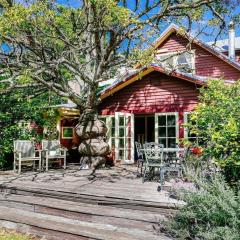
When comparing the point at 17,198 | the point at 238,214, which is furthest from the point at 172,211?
the point at 17,198

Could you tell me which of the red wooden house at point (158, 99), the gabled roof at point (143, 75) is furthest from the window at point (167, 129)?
the gabled roof at point (143, 75)

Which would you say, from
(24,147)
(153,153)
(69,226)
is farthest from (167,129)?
(69,226)

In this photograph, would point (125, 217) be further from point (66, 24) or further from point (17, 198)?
point (66, 24)

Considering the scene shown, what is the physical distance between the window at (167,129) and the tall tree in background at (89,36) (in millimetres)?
2245

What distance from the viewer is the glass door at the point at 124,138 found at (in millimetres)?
11664

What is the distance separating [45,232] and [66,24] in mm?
8310

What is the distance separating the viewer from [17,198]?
633cm

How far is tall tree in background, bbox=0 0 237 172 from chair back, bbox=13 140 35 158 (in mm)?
1661

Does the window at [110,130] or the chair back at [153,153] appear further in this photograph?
the window at [110,130]

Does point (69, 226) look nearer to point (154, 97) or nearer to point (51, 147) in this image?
point (51, 147)

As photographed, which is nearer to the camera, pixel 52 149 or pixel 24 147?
pixel 24 147

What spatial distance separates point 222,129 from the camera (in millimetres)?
4512

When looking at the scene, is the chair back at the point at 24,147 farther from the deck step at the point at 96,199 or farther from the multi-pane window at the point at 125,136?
the multi-pane window at the point at 125,136

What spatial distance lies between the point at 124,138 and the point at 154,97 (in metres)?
1.92
